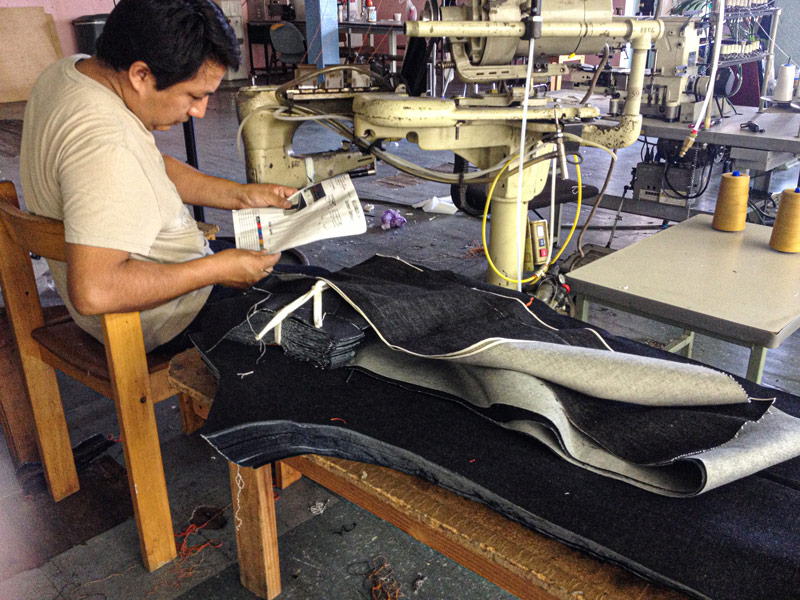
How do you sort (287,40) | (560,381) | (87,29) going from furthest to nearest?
(87,29) < (287,40) < (560,381)

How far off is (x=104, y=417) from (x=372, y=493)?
4.91 ft

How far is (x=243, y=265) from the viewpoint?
1.36m

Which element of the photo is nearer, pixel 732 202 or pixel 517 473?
pixel 517 473

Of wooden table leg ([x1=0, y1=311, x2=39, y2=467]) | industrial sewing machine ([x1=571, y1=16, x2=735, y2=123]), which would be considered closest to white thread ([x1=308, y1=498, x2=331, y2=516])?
wooden table leg ([x1=0, y1=311, x2=39, y2=467])

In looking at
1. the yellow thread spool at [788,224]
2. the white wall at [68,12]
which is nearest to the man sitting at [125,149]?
the yellow thread spool at [788,224]

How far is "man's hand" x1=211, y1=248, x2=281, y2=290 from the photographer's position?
135 centimetres

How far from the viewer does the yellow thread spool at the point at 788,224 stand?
170cm

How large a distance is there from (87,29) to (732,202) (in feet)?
28.8

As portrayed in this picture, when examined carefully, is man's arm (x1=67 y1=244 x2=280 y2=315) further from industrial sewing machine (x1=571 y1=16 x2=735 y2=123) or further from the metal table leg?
industrial sewing machine (x1=571 y1=16 x2=735 y2=123)

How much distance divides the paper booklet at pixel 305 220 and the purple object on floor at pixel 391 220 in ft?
7.03

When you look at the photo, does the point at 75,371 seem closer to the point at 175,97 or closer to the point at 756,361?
the point at 175,97

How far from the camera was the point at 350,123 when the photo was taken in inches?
79.3

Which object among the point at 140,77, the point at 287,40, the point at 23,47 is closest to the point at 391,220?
the point at 140,77

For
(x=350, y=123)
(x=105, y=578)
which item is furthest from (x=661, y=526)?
(x=350, y=123)
